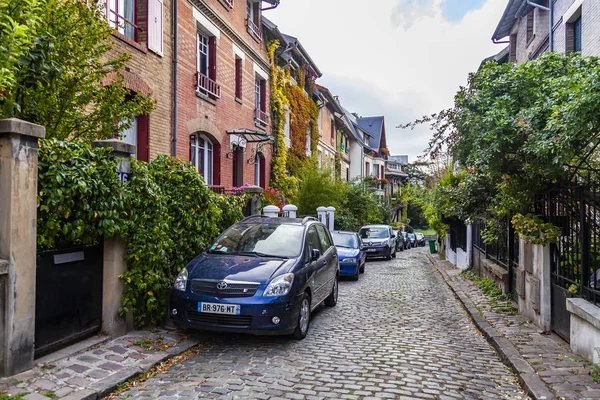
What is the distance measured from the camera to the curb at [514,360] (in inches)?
190

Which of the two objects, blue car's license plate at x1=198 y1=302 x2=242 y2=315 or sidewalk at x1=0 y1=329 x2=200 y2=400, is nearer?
sidewalk at x1=0 y1=329 x2=200 y2=400

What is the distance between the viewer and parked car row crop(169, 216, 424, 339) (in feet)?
20.4

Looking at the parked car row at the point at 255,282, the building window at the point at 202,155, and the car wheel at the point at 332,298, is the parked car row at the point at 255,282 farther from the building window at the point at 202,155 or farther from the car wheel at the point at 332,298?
the building window at the point at 202,155

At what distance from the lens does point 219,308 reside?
622 cm

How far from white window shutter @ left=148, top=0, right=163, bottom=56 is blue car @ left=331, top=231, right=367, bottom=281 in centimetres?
747

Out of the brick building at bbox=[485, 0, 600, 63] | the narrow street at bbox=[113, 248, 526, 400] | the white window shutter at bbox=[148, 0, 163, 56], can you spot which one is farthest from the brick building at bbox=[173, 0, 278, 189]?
the brick building at bbox=[485, 0, 600, 63]

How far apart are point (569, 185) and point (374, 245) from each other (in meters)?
15.3

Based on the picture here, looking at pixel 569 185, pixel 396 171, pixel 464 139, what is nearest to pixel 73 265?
pixel 464 139

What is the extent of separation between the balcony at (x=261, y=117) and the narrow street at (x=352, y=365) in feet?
36.9

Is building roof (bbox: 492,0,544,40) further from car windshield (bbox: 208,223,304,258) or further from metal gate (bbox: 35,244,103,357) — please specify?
metal gate (bbox: 35,244,103,357)

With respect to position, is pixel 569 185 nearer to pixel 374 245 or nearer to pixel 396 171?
pixel 374 245

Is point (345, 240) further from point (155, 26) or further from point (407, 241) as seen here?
point (407, 241)

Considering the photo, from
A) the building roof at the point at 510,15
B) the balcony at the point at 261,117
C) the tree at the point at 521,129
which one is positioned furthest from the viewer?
the balcony at the point at 261,117

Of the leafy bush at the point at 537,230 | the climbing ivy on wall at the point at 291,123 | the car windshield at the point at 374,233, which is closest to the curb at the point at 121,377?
the leafy bush at the point at 537,230
